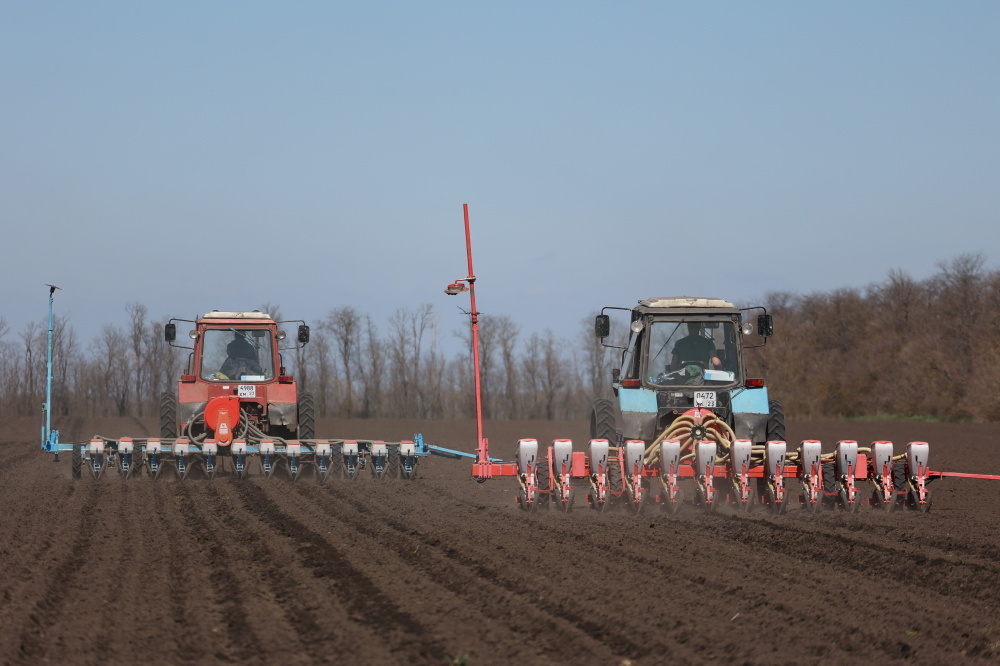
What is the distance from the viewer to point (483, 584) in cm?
634

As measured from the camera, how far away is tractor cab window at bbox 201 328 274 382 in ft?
51.3

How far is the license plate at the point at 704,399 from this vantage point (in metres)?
10.8

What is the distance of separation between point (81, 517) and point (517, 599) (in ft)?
19.9

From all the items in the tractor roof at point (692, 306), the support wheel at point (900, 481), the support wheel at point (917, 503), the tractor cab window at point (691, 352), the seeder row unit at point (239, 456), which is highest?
the tractor roof at point (692, 306)

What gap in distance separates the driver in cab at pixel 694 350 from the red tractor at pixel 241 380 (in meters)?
6.46

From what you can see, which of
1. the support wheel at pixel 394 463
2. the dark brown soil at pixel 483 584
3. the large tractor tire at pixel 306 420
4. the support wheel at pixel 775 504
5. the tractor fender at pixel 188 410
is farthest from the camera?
the large tractor tire at pixel 306 420

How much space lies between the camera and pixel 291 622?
527cm

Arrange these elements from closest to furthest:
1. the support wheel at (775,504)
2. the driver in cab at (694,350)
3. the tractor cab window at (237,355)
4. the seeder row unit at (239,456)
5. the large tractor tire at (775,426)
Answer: the support wheel at (775,504) < the large tractor tire at (775,426) < the driver in cab at (694,350) < the seeder row unit at (239,456) < the tractor cab window at (237,355)

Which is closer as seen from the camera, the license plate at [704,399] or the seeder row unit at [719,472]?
the seeder row unit at [719,472]

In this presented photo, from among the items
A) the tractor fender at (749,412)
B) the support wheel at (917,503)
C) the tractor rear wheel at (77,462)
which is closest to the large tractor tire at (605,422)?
the tractor fender at (749,412)

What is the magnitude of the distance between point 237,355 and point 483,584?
10445 millimetres

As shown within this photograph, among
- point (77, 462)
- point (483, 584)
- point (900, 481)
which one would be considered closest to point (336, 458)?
point (77, 462)

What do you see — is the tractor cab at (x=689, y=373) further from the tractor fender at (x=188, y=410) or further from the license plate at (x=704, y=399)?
the tractor fender at (x=188, y=410)

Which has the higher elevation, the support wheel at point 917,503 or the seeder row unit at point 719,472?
the seeder row unit at point 719,472
